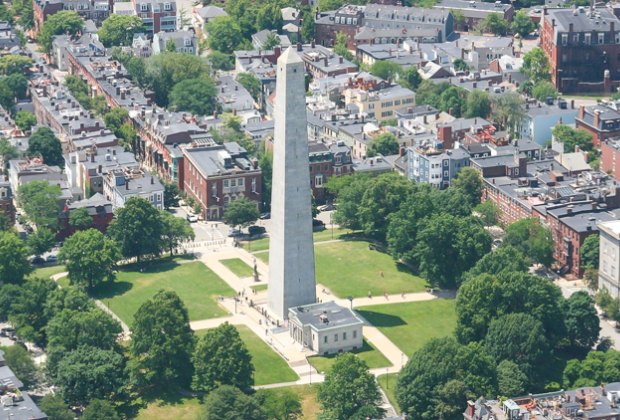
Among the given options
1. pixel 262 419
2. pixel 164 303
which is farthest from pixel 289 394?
pixel 164 303

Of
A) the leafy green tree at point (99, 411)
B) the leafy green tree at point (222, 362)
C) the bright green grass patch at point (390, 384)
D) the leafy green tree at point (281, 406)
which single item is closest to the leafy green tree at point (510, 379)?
the bright green grass patch at point (390, 384)

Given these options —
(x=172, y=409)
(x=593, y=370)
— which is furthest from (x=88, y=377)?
(x=593, y=370)

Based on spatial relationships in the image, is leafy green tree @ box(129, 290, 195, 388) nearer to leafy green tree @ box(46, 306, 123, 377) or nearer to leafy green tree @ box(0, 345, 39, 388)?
leafy green tree @ box(46, 306, 123, 377)

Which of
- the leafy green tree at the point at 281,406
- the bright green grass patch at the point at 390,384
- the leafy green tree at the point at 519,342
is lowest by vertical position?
the bright green grass patch at the point at 390,384

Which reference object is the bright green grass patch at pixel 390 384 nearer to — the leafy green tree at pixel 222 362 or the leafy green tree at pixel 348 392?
Answer: the leafy green tree at pixel 348 392

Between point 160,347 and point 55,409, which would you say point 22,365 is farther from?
point 160,347

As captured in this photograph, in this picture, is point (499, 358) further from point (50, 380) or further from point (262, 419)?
point (50, 380)
